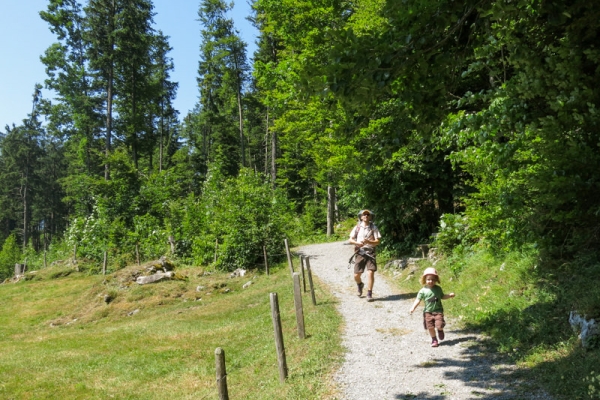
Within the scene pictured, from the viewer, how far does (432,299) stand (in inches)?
270

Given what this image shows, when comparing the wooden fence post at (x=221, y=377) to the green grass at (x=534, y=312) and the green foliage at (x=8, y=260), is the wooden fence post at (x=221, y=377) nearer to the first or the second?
the green grass at (x=534, y=312)

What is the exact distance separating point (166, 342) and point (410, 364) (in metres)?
7.86

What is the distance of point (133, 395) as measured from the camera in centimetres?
816

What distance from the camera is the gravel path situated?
199 inches

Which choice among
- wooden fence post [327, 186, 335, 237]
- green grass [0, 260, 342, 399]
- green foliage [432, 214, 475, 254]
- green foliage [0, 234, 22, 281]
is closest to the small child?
green grass [0, 260, 342, 399]

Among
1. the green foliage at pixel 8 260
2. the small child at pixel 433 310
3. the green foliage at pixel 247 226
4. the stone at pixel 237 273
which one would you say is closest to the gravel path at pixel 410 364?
A: the small child at pixel 433 310

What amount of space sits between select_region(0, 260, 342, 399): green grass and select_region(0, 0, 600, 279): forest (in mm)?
3388

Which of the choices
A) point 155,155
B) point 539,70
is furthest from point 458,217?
point 155,155

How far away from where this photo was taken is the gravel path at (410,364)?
16.5ft

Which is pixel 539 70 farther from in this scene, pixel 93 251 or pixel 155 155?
pixel 155 155

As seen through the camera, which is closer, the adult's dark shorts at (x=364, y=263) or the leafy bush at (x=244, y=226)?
the adult's dark shorts at (x=364, y=263)

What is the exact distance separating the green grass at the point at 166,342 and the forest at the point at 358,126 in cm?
339

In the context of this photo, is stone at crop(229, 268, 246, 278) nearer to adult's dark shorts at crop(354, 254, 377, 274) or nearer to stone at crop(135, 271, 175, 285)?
stone at crop(135, 271, 175, 285)

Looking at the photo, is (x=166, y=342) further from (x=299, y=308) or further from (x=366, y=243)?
(x=366, y=243)
